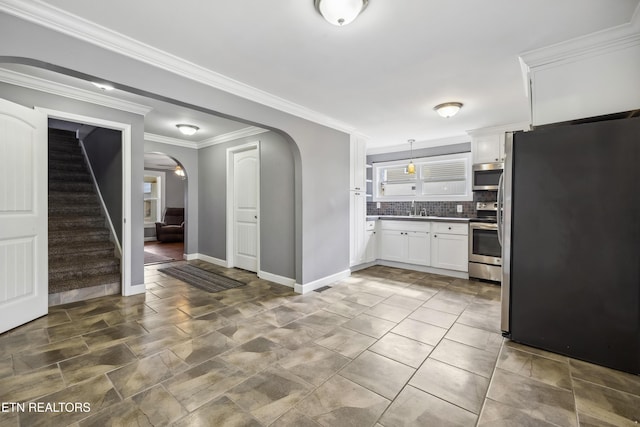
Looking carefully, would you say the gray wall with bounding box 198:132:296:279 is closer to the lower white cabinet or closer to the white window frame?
the lower white cabinet

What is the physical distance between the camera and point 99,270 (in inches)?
147

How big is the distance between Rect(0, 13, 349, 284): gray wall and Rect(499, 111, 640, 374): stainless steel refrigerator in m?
2.27

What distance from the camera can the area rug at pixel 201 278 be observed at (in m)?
4.06

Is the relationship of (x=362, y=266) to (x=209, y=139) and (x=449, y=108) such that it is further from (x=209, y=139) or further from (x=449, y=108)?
(x=209, y=139)

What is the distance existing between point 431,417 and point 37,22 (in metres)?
3.42

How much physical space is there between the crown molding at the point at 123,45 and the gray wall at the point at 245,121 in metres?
0.04

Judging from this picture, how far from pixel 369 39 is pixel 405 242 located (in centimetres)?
375

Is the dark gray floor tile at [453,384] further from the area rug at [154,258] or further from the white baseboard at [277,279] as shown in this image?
the area rug at [154,258]

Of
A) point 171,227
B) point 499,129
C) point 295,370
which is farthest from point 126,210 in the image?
point 499,129

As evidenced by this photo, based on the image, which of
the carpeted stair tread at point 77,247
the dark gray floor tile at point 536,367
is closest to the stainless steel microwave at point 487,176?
the dark gray floor tile at point 536,367

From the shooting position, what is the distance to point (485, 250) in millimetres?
4367

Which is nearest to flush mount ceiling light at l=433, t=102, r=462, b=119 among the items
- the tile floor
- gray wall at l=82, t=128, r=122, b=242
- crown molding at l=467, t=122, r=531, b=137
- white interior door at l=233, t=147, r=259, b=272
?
crown molding at l=467, t=122, r=531, b=137

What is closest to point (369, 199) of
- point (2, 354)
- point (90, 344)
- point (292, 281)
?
point (292, 281)

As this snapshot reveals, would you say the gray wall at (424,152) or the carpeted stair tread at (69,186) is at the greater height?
the gray wall at (424,152)
